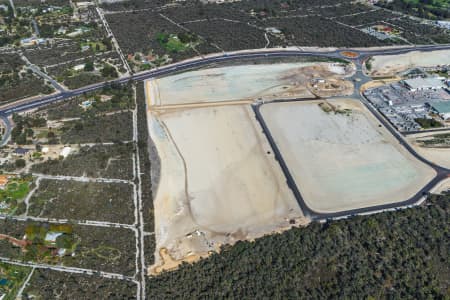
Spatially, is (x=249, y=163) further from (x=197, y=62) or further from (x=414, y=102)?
(x=414, y=102)

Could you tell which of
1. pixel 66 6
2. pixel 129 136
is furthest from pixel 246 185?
pixel 66 6

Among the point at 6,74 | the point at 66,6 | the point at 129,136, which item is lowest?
the point at 129,136

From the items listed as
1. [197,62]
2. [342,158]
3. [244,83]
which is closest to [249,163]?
[342,158]

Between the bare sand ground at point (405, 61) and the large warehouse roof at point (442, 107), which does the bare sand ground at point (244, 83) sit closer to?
the bare sand ground at point (405, 61)

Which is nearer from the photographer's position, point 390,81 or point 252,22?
point 390,81

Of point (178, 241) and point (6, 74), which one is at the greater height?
point (6, 74)

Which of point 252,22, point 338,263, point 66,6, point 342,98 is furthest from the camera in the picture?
point 66,6

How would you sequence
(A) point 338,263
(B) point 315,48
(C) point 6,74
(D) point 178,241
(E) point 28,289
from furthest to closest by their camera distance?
1. (B) point 315,48
2. (C) point 6,74
3. (D) point 178,241
4. (A) point 338,263
5. (E) point 28,289

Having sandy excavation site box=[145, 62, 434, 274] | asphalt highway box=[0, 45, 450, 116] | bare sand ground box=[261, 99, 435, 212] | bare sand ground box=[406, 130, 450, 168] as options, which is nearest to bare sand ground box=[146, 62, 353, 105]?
sandy excavation site box=[145, 62, 434, 274]

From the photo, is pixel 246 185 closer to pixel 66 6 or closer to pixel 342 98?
pixel 342 98
